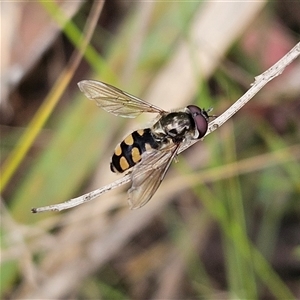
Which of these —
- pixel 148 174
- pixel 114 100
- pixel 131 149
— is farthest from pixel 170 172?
pixel 148 174

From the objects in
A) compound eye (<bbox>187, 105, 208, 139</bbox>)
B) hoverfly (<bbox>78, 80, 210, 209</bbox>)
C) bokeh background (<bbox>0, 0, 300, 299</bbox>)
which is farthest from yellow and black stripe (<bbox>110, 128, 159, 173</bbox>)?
bokeh background (<bbox>0, 0, 300, 299</bbox>)

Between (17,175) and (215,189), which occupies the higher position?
(17,175)

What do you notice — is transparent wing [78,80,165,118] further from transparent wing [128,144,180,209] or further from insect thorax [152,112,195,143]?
transparent wing [128,144,180,209]

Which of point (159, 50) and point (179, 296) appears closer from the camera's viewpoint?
point (159, 50)

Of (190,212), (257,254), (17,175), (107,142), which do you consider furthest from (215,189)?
(17,175)

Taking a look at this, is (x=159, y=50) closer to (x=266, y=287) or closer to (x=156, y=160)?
(x=156, y=160)

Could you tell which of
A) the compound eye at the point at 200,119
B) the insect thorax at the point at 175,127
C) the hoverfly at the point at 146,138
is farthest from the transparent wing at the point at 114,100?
the compound eye at the point at 200,119
